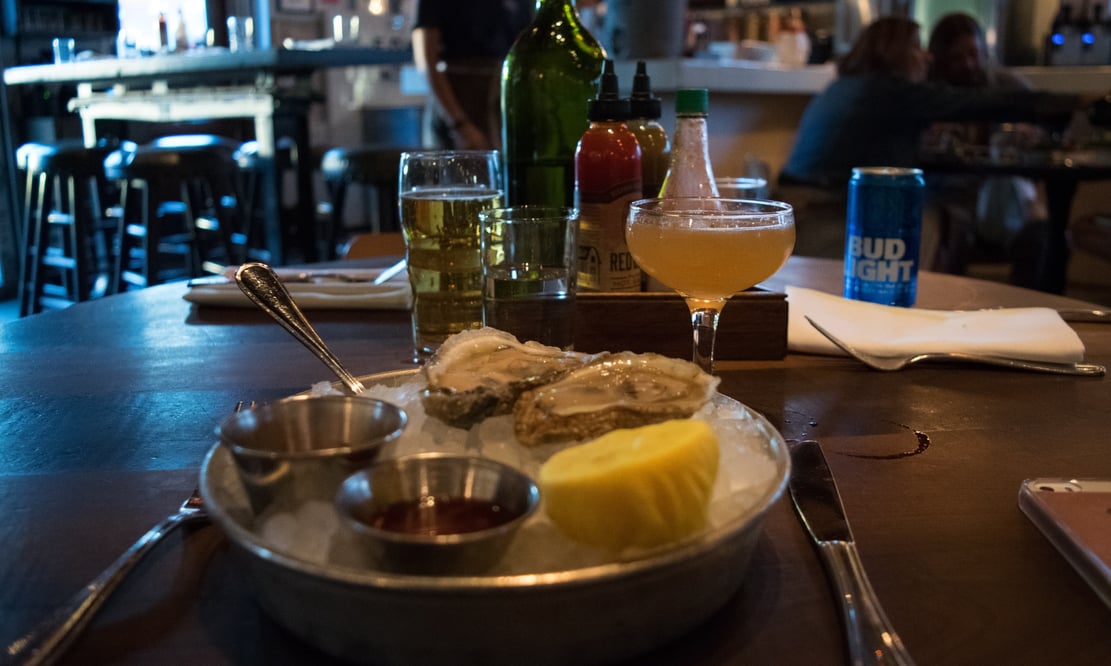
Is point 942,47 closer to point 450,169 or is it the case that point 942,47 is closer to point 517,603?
point 450,169

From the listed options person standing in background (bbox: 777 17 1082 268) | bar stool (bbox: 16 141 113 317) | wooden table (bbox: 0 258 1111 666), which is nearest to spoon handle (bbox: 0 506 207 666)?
wooden table (bbox: 0 258 1111 666)

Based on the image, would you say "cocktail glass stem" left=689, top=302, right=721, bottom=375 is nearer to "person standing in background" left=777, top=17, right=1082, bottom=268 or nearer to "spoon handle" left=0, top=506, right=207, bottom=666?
"spoon handle" left=0, top=506, right=207, bottom=666

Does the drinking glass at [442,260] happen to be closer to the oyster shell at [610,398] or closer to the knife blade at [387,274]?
the knife blade at [387,274]

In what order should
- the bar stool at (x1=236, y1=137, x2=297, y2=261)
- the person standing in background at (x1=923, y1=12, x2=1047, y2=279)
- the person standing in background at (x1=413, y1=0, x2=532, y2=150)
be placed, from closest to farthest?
1. the person standing in background at (x1=413, y1=0, x2=532, y2=150)
2. the person standing in background at (x1=923, y1=12, x2=1047, y2=279)
3. the bar stool at (x1=236, y1=137, x2=297, y2=261)

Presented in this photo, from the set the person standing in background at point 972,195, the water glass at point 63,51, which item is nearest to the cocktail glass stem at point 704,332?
the person standing in background at point 972,195

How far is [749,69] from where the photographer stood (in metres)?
3.52

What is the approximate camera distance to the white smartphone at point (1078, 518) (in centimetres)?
50

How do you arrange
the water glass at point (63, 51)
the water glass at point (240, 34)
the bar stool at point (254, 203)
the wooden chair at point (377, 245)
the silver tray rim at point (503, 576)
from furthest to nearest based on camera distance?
1. the water glass at point (240, 34)
2. the water glass at point (63, 51)
3. the bar stool at point (254, 203)
4. the wooden chair at point (377, 245)
5. the silver tray rim at point (503, 576)

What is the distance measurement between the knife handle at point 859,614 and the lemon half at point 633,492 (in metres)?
0.10

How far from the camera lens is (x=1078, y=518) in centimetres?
55

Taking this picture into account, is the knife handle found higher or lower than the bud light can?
lower

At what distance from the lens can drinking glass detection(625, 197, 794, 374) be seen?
86cm

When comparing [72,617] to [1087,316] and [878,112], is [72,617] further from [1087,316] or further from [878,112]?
[878,112]

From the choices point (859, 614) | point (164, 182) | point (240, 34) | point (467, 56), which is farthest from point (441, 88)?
point (859, 614)
